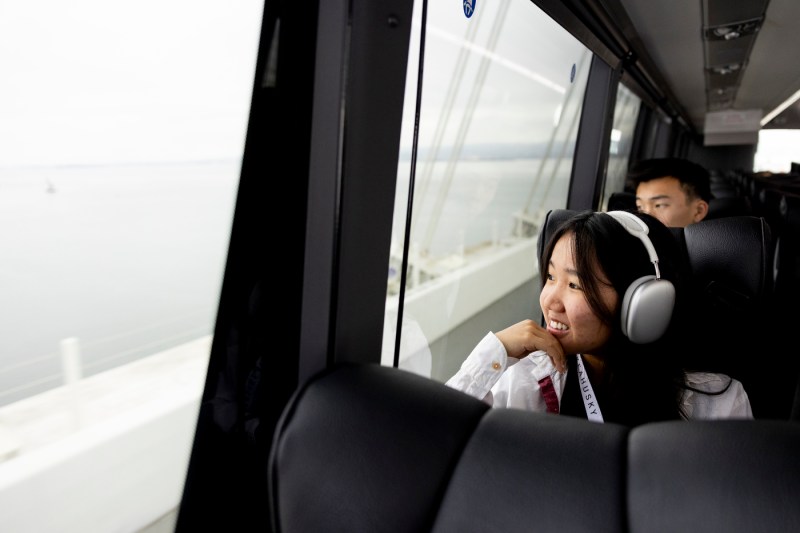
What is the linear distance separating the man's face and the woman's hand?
2037 mm

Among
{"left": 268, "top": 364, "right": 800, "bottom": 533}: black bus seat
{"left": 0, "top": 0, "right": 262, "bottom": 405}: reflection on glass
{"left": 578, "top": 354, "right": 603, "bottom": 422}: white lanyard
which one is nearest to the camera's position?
{"left": 268, "top": 364, "right": 800, "bottom": 533}: black bus seat

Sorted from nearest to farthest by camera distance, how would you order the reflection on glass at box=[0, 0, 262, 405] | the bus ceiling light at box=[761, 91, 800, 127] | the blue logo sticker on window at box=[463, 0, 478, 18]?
the reflection on glass at box=[0, 0, 262, 405]
the blue logo sticker on window at box=[463, 0, 478, 18]
the bus ceiling light at box=[761, 91, 800, 127]

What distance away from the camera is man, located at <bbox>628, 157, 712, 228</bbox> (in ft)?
9.69

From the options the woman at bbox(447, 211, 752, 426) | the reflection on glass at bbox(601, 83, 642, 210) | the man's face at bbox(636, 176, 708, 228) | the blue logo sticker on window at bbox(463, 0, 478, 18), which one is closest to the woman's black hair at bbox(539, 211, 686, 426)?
the woman at bbox(447, 211, 752, 426)

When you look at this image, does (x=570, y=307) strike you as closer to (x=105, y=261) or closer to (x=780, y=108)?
(x=105, y=261)

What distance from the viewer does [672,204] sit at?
2.96 m

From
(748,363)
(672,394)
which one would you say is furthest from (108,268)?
(748,363)

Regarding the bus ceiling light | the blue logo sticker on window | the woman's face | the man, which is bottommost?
the woman's face

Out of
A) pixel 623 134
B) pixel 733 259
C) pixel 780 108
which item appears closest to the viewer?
pixel 733 259

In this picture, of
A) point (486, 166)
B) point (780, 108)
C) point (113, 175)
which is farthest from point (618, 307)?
point (780, 108)

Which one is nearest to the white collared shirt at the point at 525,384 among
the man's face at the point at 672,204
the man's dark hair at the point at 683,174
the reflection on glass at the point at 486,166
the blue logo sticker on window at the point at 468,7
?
the reflection on glass at the point at 486,166

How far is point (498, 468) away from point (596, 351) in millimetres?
801

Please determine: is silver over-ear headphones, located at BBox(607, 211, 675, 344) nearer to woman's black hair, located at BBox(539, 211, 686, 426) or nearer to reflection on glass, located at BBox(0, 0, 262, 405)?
woman's black hair, located at BBox(539, 211, 686, 426)

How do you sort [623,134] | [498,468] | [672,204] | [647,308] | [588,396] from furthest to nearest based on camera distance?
[623,134] → [672,204] → [588,396] → [647,308] → [498,468]
